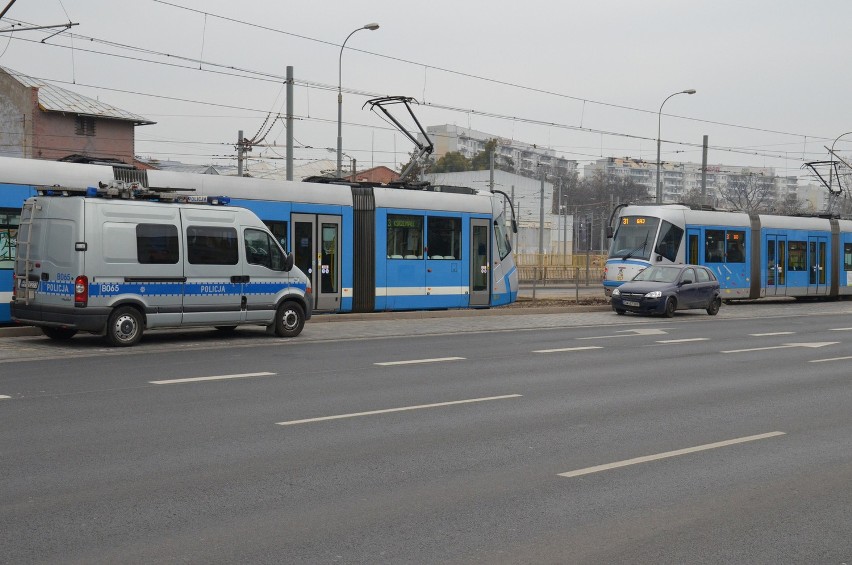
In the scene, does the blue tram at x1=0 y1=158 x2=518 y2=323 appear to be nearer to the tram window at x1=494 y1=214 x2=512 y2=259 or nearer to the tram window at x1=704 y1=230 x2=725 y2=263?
the tram window at x1=494 y1=214 x2=512 y2=259

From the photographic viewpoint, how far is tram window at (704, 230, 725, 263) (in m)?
35.9

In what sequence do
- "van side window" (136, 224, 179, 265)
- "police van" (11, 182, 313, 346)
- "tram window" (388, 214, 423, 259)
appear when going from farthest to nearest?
"tram window" (388, 214, 423, 259), "van side window" (136, 224, 179, 265), "police van" (11, 182, 313, 346)

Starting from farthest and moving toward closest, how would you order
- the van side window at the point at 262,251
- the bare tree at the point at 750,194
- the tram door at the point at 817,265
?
the bare tree at the point at 750,194, the tram door at the point at 817,265, the van side window at the point at 262,251

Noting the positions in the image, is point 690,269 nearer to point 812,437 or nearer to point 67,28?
point 67,28

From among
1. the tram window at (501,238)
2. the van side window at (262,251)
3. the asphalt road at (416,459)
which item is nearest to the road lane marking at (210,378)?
the asphalt road at (416,459)

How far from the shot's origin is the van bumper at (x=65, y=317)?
16578 millimetres

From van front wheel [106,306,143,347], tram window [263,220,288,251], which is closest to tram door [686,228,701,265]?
tram window [263,220,288,251]

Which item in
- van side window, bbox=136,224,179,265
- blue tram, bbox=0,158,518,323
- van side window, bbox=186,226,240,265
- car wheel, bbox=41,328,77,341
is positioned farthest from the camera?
blue tram, bbox=0,158,518,323

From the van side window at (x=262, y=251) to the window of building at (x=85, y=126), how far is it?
34227 mm

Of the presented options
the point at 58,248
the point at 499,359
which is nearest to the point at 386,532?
the point at 499,359

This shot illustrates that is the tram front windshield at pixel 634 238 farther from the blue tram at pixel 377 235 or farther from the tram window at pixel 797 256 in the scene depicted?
the tram window at pixel 797 256

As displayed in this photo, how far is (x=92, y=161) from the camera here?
20.3 metres

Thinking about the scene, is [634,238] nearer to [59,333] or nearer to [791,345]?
[791,345]

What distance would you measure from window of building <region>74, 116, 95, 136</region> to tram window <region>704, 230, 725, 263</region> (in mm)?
30731
